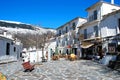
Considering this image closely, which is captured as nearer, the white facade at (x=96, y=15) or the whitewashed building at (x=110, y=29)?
the whitewashed building at (x=110, y=29)

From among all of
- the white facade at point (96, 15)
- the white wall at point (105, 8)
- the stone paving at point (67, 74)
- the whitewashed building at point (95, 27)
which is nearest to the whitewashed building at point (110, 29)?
the whitewashed building at point (95, 27)

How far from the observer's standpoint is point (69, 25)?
4803 centimetres

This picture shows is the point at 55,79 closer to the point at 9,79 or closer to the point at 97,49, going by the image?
the point at 9,79

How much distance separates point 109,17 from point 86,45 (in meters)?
6.28

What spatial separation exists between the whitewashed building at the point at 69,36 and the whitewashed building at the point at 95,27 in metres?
5.53

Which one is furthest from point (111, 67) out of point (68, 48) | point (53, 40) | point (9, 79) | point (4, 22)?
point (4, 22)

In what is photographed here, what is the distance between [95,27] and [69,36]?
43.8ft

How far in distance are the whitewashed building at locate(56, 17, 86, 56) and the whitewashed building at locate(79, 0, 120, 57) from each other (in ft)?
18.1

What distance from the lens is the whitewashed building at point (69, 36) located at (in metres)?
44.2

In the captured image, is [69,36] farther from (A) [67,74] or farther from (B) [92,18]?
(A) [67,74]

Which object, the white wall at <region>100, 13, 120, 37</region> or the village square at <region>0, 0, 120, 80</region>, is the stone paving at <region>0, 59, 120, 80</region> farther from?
the white wall at <region>100, 13, 120, 37</region>

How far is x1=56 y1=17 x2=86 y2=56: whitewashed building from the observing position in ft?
145

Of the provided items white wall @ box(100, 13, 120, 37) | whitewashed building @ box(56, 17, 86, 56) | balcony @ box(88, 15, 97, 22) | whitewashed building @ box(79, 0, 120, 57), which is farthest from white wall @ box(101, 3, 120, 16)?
whitewashed building @ box(56, 17, 86, 56)

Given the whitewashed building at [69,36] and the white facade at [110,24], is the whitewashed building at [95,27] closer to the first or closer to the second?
the white facade at [110,24]
